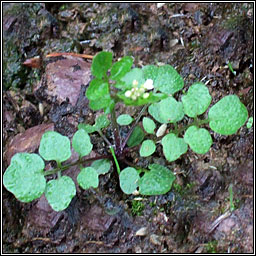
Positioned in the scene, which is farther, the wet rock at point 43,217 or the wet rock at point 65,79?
the wet rock at point 65,79

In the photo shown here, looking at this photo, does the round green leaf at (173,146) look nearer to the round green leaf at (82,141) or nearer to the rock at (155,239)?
the round green leaf at (82,141)

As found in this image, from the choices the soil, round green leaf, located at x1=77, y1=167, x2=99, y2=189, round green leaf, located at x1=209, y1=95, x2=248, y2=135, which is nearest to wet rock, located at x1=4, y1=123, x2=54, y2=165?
the soil

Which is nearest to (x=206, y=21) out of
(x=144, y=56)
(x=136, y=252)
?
(x=144, y=56)

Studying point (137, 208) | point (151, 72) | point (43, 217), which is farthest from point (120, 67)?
point (43, 217)

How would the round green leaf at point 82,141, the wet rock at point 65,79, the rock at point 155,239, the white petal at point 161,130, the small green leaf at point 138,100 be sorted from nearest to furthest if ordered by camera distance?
the small green leaf at point 138,100, the round green leaf at point 82,141, the rock at point 155,239, the white petal at point 161,130, the wet rock at point 65,79

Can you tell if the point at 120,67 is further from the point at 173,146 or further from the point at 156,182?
the point at 156,182

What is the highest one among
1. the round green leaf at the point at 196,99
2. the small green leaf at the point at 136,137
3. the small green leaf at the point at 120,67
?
the small green leaf at the point at 120,67

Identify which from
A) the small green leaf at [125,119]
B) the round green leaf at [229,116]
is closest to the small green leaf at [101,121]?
the small green leaf at [125,119]
